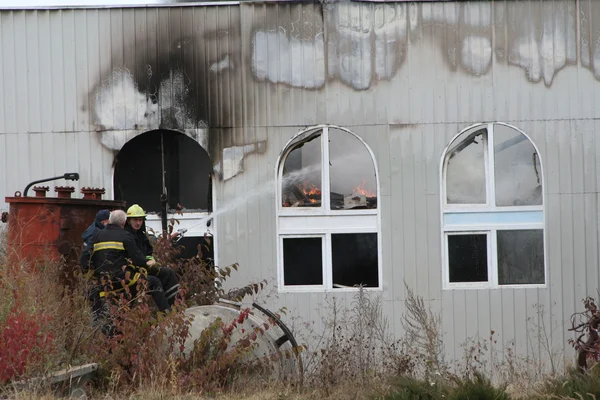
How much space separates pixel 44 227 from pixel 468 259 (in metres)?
5.47

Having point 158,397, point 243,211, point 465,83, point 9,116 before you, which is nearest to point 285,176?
point 243,211

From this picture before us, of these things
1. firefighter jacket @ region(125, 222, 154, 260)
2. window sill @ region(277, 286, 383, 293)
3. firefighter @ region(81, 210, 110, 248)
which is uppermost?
firefighter @ region(81, 210, 110, 248)

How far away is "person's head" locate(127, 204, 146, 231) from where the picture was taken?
10.1 m

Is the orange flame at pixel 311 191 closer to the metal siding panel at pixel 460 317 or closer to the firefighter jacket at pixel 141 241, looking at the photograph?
the metal siding panel at pixel 460 317

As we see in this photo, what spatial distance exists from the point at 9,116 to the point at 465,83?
616 cm

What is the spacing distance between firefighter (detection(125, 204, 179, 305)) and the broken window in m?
2.19

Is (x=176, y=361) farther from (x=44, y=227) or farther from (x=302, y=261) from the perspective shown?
(x=302, y=261)

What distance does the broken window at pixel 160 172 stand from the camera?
40.9ft

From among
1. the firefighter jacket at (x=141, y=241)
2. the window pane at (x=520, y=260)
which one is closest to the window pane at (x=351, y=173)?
the window pane at (x=520, y=260)

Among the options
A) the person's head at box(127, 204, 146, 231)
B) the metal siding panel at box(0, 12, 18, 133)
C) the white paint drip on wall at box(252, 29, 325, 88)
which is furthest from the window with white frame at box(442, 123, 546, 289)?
the metal siding panel at box(0, 12, 18, 133)

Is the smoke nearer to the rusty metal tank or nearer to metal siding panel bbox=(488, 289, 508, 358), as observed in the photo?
metal siding panel bbox=(488, 289, 508, 358)

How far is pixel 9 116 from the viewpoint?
12.4m

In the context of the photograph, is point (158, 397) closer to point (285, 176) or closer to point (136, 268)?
point (136, 268)

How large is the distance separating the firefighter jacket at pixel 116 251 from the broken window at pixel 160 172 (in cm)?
272
